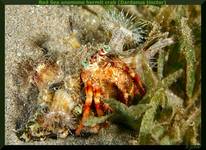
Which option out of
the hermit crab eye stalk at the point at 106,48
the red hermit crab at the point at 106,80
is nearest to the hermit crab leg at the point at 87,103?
the red hermit crab at the point at 106,80

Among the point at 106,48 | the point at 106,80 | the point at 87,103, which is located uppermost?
the point at 106,48

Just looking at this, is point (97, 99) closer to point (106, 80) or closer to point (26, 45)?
point (106, 80)

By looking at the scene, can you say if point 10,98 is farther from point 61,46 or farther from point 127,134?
point 127,134

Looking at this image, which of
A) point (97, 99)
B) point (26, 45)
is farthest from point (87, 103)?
point (26, 45)

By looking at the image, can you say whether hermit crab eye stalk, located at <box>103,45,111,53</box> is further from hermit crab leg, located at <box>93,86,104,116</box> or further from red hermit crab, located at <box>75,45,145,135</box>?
hermit crab leg, located at <box>93,86,104,116</box>

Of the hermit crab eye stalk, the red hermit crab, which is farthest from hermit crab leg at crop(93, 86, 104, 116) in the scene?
the hermit crab eye stalk
